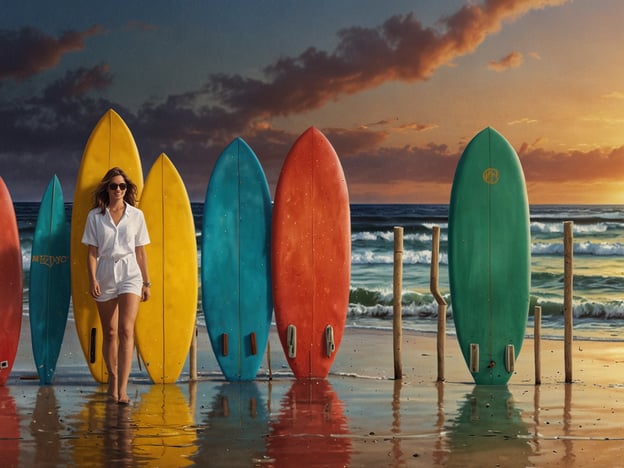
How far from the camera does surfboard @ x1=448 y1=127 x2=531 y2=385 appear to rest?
6.21 meters

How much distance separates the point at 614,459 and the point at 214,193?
309 cm

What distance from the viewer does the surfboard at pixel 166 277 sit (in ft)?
19.9

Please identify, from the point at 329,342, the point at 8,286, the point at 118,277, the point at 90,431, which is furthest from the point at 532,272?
the point at 90,431

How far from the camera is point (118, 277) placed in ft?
17.2

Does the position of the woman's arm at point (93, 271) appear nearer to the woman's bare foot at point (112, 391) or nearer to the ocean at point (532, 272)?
the woman's bare foot at point (112, 391)

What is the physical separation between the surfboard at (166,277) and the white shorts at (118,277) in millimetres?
763

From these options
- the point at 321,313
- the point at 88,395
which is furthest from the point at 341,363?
the point at 88,395

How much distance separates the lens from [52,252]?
6082 millimetres

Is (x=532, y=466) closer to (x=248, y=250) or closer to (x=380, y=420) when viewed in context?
(x=380, y=420)

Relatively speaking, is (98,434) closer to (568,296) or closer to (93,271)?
(93,271)

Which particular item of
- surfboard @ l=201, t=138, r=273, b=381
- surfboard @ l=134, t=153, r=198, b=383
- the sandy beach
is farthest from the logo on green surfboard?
surfboard @ l=134, t=153, r=198, b=383

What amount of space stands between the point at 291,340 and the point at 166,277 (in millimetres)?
920

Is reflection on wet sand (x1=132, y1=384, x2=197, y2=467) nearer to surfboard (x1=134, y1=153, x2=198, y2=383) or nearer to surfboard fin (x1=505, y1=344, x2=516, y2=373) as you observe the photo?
surfboard (x1=134, y1=153, x2=198, y2=383)

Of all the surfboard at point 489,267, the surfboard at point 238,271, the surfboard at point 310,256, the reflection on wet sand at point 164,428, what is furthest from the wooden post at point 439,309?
the reflection on wet sand at point 164,428
